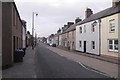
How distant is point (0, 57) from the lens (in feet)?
51.8

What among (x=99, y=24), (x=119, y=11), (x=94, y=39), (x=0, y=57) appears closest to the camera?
(x=0, y=57)

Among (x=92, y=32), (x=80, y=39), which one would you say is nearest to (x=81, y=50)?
(x=80, y=39)

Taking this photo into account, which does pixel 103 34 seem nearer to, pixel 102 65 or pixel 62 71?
pixel 102 65

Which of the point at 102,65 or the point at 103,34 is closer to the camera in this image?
the point at 102,65

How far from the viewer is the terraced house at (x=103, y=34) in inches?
1018

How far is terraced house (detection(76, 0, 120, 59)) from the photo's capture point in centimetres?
2586

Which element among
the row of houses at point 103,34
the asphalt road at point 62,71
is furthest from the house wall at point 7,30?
the row of houses at point 103,34

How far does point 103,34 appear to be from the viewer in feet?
96.5

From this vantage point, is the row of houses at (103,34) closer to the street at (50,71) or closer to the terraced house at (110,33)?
the terraced house at (110,33)

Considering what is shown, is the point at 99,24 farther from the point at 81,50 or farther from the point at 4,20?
the point at 4,20

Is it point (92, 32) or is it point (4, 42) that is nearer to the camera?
point (4, 42)

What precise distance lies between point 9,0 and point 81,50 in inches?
1090

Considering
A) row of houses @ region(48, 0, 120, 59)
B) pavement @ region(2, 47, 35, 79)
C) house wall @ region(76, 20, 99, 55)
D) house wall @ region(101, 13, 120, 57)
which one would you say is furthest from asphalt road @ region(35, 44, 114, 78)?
house wall @ region(76, 20, 99, 55)

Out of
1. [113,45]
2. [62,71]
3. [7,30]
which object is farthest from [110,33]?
[7,30]
